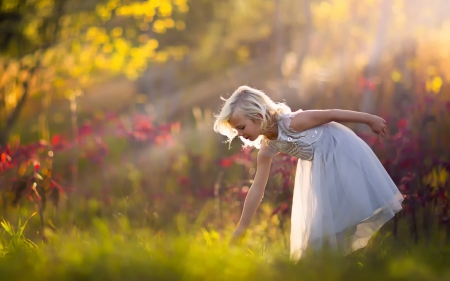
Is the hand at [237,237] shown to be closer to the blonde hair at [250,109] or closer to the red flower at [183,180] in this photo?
the blonde hair at [250,109]

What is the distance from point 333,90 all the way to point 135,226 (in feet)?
14.4

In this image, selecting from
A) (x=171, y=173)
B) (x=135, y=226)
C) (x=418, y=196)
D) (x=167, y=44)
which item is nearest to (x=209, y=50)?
(x=167, y=44)

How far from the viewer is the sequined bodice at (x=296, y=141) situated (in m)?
3.08

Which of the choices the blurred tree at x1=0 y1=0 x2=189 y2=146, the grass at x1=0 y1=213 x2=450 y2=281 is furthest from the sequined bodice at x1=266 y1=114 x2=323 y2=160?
the blurred tree at x1=0 y1=0 x2=189 y2=146

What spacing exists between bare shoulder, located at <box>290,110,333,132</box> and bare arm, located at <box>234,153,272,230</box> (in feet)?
0.96

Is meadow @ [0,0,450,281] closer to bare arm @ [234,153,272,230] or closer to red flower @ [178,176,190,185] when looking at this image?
red flower @ [178,176,190,185]

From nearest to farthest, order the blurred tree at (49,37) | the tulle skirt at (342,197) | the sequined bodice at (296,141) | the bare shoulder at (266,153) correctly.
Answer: the tulle skirt at (342,197) → the sequined bodice at (296,141) → the bare shoulder at (266,153) → the blurred tree at (49,37)

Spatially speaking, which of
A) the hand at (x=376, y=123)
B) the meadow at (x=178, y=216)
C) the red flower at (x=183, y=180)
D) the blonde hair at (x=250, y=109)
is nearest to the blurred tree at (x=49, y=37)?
the meadow at (x=178, y=216)

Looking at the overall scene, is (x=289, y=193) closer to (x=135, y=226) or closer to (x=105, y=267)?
(x=135, y=226)

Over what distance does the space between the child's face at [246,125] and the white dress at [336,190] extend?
146mm

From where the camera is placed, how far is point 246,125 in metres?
3.03

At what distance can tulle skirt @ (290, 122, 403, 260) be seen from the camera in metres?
2.98

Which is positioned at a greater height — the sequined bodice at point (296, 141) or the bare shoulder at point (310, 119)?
the bare shoulder at point (310, 119)

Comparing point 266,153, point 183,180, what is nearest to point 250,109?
point 266,153
